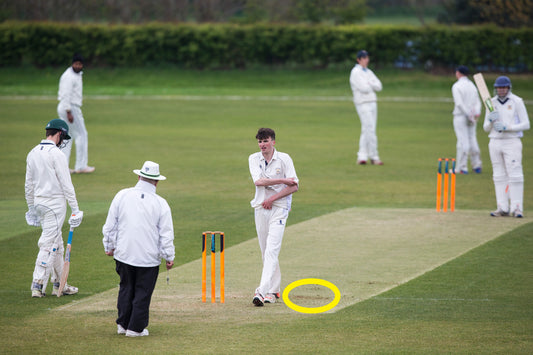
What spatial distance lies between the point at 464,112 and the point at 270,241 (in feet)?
38.2

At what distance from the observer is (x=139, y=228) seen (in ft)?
27.0

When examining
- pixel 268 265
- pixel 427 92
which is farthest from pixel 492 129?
pixel 427 92

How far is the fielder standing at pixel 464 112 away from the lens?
→ 65.3ft

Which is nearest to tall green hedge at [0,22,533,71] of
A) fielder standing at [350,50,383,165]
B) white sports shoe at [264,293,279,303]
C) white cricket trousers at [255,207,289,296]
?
fielder standing at [350,50,383,165]

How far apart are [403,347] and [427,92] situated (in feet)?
127

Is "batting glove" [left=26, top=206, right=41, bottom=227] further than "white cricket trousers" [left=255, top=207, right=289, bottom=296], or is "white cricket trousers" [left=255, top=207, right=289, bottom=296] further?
"batting glove" [left=26, top=206, right=41, bottom=227]

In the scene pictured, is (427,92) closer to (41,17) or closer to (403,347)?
(41,17)

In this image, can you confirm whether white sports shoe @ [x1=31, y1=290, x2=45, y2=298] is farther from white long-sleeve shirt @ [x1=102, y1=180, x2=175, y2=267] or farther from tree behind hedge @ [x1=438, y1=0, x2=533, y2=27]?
tree behind hedge @ [x1=438, y1=0, x2=533, y2=27]

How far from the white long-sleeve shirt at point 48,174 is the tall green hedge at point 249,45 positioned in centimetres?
4115

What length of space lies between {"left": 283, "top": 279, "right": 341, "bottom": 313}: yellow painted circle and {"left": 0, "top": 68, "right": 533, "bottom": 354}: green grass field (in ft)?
0.71

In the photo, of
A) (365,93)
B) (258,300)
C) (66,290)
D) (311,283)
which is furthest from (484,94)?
(66,290)

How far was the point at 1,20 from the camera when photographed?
188ft

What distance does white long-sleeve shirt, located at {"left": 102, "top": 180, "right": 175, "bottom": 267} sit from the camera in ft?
27.0

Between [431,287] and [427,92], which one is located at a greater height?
[427,92]
